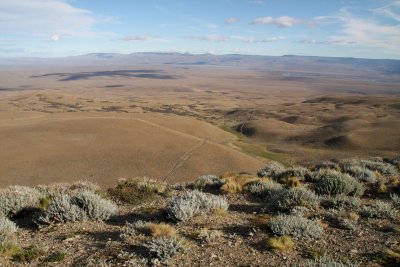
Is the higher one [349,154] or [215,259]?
[215,259]

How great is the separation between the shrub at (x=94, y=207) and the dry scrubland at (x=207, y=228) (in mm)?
21

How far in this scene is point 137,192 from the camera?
10648mm

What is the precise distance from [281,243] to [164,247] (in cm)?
191

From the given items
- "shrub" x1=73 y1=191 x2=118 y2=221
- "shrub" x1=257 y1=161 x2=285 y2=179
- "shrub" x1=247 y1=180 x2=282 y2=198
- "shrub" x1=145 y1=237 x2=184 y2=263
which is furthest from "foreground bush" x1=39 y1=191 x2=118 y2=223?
"shrub" x1=257 y1=161 x2=285 y2=179

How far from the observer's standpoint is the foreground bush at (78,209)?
317 inches

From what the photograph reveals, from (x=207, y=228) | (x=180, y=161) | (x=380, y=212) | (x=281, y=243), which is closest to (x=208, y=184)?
(x=207, y=228)

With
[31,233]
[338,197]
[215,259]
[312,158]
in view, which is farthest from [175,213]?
[312,158]

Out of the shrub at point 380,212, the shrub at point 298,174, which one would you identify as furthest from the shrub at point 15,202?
the shrub at point 298,174

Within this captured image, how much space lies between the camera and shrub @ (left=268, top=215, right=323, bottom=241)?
270 inches

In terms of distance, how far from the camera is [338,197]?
935 centimetres

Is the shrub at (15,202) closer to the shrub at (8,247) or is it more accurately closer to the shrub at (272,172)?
the shrub at (8,247)

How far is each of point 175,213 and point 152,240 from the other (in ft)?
4.88

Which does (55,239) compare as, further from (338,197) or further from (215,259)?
(338,197)

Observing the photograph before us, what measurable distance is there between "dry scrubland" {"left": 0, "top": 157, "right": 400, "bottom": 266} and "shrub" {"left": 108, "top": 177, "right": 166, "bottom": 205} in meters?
0.03
